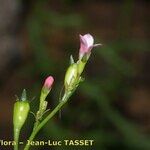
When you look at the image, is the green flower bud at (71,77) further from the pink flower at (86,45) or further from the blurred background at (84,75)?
the blurred background at (84,75)

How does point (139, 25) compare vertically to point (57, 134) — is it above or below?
above

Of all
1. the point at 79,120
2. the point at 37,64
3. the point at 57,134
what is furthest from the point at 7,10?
the point at 57,134

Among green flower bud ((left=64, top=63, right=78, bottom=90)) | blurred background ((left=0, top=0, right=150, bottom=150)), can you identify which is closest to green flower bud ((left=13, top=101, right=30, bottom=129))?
green flower bud ((left=64, top=63, right=78, bottom=90))

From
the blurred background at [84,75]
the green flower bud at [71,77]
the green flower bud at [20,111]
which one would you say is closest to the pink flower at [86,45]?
the green flower bud at [71,77]

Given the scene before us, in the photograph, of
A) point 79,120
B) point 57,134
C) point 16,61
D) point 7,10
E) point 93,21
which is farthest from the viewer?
point 93,21

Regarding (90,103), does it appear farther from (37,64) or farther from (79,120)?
(37,64)

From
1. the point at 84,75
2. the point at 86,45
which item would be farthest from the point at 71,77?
the point at 84,75

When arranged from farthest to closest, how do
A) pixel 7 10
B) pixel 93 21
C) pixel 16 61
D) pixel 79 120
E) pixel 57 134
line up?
1. pixel 93 21
2. pixel 16 61
3. pixel 7 10
4. pixel 79 120
5. pixel 57 134
